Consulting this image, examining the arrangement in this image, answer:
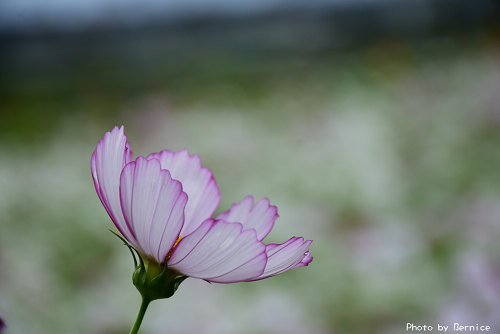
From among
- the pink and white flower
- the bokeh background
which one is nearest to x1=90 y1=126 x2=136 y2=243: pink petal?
the pink and white flower

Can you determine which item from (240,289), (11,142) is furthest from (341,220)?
(11,142)

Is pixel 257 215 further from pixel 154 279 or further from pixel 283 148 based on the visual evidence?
pixel 283 148

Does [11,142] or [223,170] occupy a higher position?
[11,142]

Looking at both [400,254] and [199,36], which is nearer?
[400,254]

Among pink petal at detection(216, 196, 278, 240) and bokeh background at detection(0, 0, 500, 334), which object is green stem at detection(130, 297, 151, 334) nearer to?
pink petal at detection(216, 196, 278, 240)

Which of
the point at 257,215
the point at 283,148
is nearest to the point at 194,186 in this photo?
the point at 257,215

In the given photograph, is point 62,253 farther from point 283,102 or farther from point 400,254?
point 283,102
